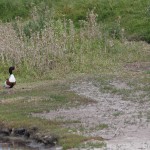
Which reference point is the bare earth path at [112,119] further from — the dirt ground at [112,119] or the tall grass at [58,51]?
the tall grass at [58,51]

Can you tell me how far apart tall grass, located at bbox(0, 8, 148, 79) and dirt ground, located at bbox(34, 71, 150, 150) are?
13.7ft

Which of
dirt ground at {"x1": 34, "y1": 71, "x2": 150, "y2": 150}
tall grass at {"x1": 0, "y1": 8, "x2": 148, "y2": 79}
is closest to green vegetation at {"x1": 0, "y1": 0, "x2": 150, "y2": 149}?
tall grass at {"x1": 0, "y1": 8, "x2": 148, "y2": 79}

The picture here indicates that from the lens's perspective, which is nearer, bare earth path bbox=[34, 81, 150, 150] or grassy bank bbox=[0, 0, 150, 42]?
bare earth path bbox=[34, 81, 150, 150]

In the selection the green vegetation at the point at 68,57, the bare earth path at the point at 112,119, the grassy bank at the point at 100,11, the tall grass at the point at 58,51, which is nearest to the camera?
the bare earth path at the point at 112,119

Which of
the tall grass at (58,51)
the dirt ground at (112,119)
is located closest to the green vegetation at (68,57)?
the tall grass at (58,51)

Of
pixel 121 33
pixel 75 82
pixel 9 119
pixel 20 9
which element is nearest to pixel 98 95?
pixel 75 82

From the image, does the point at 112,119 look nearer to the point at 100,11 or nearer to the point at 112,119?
the point at 112,119

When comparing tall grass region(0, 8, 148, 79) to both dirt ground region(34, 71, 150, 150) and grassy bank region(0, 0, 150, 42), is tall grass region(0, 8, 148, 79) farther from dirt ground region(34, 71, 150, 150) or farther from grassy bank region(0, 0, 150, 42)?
dirt ground region(34, 71, 150, 150)

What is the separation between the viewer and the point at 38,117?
21.4 m

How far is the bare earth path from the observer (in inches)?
693

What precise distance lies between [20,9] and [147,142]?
86.0 feet

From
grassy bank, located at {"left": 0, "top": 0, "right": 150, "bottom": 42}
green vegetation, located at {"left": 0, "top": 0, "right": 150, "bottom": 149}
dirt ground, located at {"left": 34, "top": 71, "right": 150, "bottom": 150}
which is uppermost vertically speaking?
grassy bank, located at {"left": 0, "top": 0, "right": 150, "bottom": 42}

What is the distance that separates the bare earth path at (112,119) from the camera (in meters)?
17.6

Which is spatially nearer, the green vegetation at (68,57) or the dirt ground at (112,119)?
the dirt ground at (112,119)
